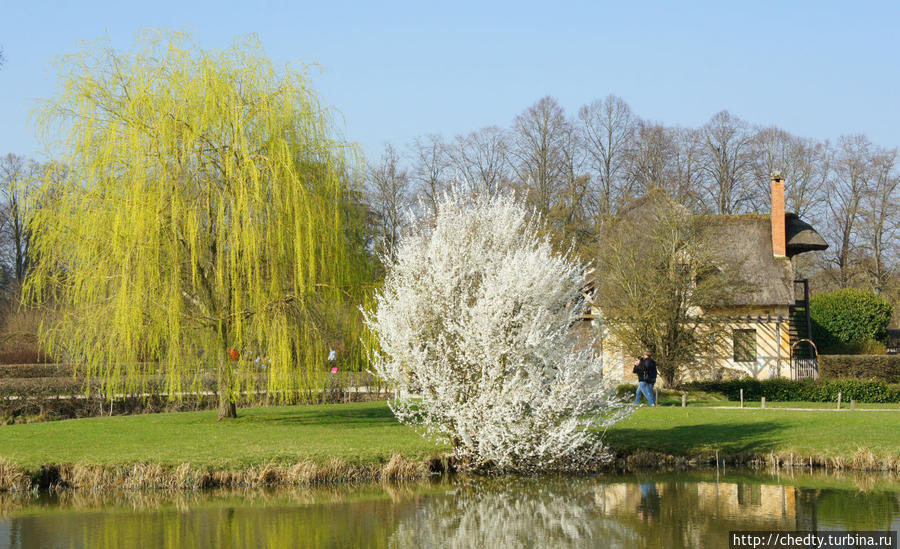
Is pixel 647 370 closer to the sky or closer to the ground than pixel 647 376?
closer to the sky

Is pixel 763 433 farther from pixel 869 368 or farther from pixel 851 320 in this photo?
pixel 851 320

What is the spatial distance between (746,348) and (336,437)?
21525 millimetres

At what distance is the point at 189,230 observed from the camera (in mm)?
19125

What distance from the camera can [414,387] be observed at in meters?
16.1

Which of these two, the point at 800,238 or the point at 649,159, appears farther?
the point at 649,159

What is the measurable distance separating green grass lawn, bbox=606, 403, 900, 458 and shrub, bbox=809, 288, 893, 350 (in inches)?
668

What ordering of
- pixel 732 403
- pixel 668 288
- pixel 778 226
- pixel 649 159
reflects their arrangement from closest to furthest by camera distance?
pixel 732 403 < pixel 668 288 < pixel 778 226 < pixel 649 159

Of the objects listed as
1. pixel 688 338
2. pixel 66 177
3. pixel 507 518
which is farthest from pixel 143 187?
pixel 688 338

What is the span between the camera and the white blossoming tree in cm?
1545

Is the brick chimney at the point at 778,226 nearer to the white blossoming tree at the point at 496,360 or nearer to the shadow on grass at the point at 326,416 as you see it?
the shadow on grass at the point at 326,416

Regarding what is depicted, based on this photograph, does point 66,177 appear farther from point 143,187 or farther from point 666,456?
point 666,456

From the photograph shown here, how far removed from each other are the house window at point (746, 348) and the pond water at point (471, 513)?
772 inches

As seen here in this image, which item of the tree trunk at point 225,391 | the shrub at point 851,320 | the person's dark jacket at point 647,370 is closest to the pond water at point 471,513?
the tree trunk at point 225,391

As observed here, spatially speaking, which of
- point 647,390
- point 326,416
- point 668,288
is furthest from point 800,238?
point 326,416
